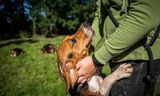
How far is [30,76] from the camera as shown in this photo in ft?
31.9

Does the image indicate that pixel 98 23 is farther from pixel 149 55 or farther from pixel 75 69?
pixel 149 55

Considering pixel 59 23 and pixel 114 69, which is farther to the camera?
pixel 59 23

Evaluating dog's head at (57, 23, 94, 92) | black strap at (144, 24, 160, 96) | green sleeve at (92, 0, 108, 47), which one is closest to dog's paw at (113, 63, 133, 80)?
black strap at (144, 24, 160, 96)

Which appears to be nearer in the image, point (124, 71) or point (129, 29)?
point (129, 29)

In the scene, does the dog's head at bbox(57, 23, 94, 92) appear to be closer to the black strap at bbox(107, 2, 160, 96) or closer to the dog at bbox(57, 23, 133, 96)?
the dog at bbox(57, 23, 133, 96)

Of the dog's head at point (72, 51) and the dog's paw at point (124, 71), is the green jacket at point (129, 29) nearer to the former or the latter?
the dog's paw at point (124, 71)

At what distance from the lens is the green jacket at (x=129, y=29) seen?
267cm

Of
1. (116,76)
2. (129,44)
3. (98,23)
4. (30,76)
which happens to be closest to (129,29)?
(129,44)

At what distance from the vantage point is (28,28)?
4644cm

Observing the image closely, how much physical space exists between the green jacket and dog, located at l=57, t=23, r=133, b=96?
29cm

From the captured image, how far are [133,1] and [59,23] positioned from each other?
42.5m

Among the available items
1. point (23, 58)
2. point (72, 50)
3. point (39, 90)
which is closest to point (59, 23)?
point (23, 58)

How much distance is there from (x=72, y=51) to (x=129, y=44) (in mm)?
1071

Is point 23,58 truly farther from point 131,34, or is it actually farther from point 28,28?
point 28,28
